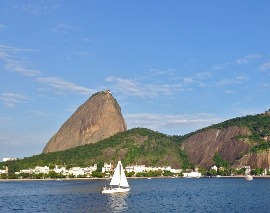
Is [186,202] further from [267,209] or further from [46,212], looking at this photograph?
[46,212]

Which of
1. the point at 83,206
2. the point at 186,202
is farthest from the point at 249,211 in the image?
the point at 83,206

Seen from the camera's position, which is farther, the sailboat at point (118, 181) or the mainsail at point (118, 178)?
the mainsail at point (118, 178)

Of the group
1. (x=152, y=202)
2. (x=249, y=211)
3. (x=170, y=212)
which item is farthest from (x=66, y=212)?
(x=249, y=211)

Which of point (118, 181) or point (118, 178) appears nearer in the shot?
point (118, 178)

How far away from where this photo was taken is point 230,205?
81.4 meters

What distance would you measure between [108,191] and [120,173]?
519 cm

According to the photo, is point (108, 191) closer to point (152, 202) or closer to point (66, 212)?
point (152, 202)

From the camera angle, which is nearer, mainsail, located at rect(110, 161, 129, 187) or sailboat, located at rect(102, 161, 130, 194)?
sailboat, located at rect(102, 161, 130, 194)

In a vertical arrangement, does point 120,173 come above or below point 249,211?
above

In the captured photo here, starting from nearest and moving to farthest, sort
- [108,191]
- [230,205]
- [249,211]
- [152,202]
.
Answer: [249,211] → [230,205] → [152,202] → [108,191]

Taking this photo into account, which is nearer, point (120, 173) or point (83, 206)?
point (83, 206)

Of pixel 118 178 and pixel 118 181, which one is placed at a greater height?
pixel 118 178

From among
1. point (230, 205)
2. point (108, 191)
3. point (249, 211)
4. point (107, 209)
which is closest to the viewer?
point (249, 211)

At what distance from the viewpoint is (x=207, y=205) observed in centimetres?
8212
